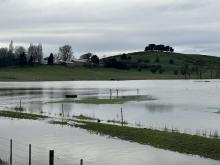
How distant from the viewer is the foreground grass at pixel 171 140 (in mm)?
38562

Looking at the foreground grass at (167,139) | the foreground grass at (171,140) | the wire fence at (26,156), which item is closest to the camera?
the wire fence at (26,156)

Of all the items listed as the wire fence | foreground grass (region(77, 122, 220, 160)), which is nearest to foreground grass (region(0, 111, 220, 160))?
foreground grass (region(77, 122, 220, 160))

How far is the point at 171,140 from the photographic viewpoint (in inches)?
1683

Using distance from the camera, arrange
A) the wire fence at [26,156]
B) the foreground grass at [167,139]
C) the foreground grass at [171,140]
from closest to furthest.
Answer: the wire fence at [26,156]
the foreground grass at [171,140]
the foreground grass at [167,139]

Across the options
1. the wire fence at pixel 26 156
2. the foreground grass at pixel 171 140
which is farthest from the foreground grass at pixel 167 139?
the wire fence at pixel 26 156

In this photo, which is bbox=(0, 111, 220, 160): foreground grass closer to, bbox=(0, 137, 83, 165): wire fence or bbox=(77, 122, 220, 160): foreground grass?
bbox=(77, 122, 220, 160): foreground grass

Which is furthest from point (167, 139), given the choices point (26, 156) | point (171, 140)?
point (26, 156)

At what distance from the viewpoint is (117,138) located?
46625 millimetres

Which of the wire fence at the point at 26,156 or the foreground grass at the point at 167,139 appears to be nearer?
the wire fence at the point at 26,156

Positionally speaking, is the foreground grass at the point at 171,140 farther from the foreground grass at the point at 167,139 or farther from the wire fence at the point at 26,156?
the wire fence at the point at 26,156

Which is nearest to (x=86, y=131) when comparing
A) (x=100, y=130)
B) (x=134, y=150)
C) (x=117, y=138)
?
(x=100, y=130)

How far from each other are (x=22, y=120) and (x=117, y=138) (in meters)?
20.2

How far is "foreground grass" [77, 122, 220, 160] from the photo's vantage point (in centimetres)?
3856

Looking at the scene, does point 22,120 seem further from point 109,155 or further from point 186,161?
point 186,161
